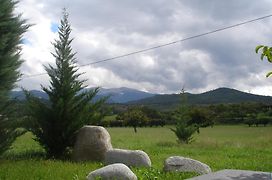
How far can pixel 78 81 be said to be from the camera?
15172 mm

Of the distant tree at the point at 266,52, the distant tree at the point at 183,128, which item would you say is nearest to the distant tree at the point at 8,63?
the distant tree at the point at 266,52

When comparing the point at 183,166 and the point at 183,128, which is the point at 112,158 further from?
the point at 183,128

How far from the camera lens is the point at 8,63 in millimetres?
12180

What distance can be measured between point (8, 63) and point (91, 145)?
4.10 metres

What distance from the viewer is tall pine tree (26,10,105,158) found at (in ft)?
48.4

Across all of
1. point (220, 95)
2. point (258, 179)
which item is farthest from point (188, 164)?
point (220, 95)

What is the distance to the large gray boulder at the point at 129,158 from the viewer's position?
40.9 ft

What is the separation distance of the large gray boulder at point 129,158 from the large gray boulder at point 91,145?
135cm

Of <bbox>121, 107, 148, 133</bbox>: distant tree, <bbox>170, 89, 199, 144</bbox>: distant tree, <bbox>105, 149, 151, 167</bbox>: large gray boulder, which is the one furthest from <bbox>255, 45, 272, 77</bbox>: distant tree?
<bbox>121, 107, 148, 133</bbox>: distant tree

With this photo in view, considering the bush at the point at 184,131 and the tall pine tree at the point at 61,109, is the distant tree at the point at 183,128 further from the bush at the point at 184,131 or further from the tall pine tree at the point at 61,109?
the tall pine tree at the point at 61,109

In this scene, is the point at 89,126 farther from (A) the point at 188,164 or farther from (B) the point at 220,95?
(B) the point at 220,95

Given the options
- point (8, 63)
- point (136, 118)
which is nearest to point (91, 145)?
point (8, 63)

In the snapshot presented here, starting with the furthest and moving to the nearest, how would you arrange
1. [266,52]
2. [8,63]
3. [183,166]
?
[8,63]
[183,166]
[266,52]

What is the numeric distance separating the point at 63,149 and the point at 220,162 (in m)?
5.89
